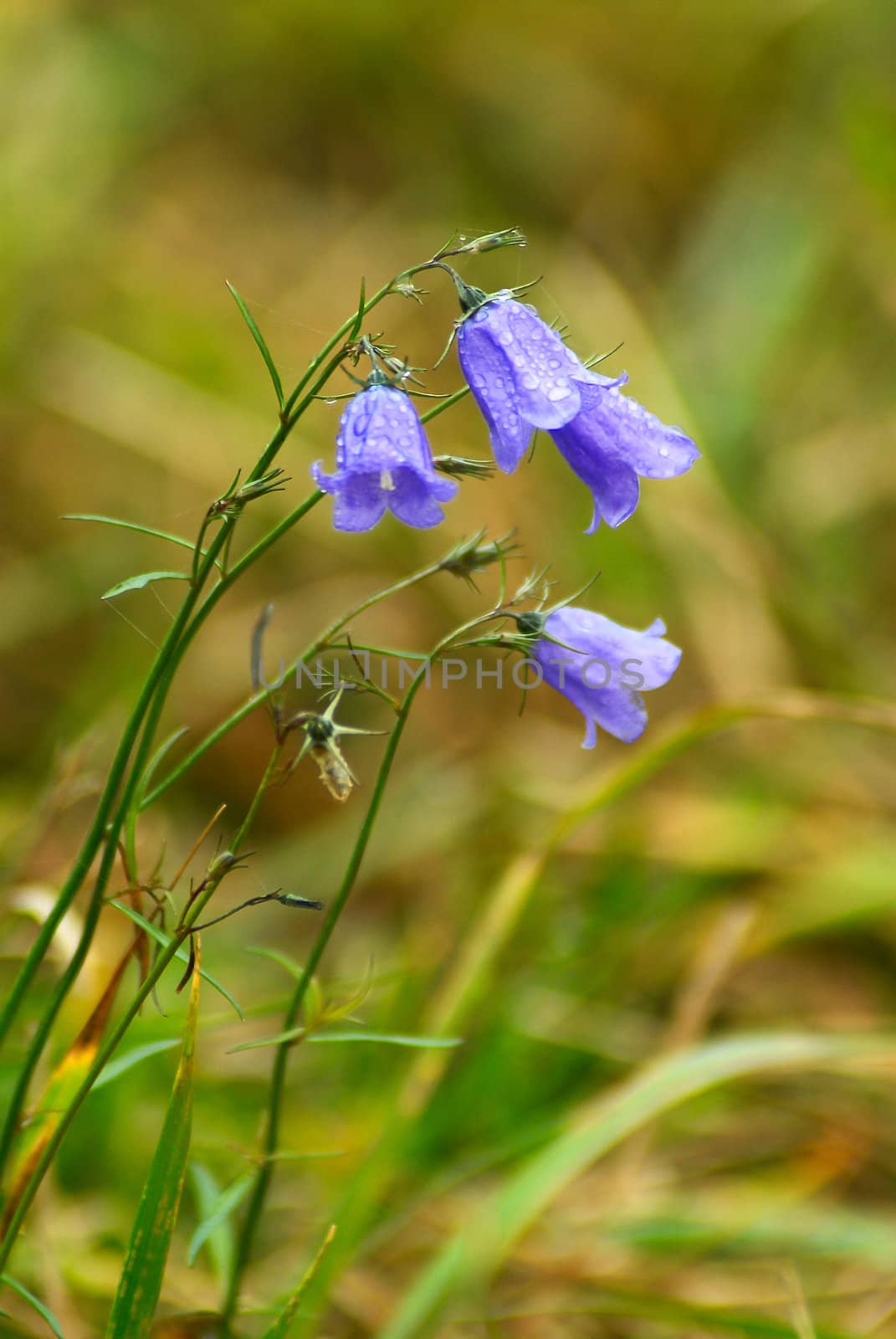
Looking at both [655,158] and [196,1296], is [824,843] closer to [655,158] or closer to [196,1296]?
[196,1296]

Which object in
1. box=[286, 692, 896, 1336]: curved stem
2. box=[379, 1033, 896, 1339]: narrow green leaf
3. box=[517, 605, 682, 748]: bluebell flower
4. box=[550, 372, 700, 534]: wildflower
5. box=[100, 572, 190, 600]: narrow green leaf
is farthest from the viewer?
box=[286, 692, 896, 1336]: curved stem

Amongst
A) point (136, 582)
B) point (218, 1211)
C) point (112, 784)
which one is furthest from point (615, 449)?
point (218, 1211)

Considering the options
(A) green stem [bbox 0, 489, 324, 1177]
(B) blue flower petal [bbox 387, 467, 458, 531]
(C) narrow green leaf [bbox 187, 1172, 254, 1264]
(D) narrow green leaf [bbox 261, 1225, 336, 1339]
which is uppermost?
(B) blue flower petal [bbox 387, 467, 458, 531]

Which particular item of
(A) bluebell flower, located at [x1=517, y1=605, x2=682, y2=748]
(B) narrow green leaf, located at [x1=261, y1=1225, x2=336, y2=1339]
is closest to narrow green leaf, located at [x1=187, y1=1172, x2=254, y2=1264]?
(B) narrow green leaf, located at [x1=261, y1=1225, x2=336, y2=1339]

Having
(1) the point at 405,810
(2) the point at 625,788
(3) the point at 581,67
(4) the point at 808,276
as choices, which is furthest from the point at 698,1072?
(3) the point at 581,67

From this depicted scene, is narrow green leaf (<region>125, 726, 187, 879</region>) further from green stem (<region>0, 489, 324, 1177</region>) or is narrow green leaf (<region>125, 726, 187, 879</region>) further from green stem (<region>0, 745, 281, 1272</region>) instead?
green stem (<region>0, 745, 281, 1272</region>)

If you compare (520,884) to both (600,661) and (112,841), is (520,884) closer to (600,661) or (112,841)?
(600,661)

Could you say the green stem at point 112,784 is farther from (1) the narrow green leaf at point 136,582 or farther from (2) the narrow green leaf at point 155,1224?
(2) the narrow green leaf at point 155,1224
